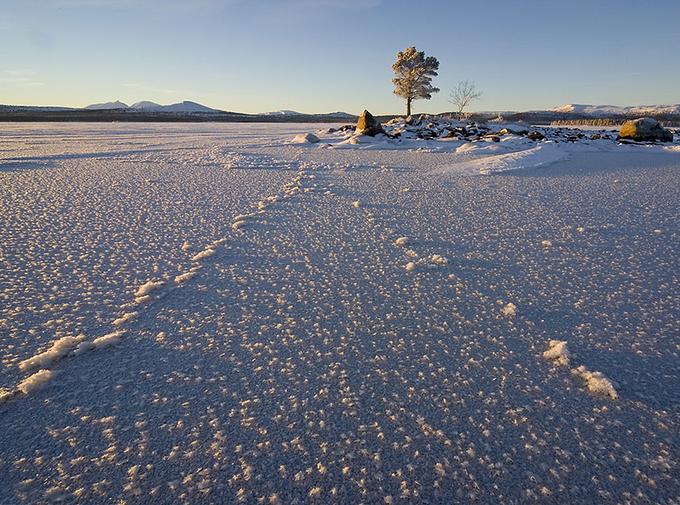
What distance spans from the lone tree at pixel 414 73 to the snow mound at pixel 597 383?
3361 centimetres

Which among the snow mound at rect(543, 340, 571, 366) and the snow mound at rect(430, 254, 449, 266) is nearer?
the snow mound at rect(543, 340, 571, 366)

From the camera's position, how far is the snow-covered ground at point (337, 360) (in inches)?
39.4

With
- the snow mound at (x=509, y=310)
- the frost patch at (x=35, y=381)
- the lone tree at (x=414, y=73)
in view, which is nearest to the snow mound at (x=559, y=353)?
the snow mound at (x=509, y=310)

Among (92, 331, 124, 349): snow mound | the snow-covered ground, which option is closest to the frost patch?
the snow-covered ground

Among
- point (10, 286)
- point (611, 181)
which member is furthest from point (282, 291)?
point (611, 181)

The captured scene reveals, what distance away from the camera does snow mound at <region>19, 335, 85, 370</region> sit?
4.63ft

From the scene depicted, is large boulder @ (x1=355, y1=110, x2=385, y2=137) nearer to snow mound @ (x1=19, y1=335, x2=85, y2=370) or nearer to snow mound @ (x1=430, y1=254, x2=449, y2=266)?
snow mound @ (x1=430, y1=254, x2=449, y2=266)

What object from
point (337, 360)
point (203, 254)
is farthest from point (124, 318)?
point (337, 360)

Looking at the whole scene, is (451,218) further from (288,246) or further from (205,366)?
(205,366)

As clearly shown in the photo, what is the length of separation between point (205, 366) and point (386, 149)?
428 inches

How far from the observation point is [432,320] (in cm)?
178

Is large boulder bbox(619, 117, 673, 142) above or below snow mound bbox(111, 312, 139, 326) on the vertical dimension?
above

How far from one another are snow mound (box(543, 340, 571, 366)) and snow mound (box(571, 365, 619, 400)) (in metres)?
0.07

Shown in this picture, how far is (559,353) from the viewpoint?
4.93 feet
